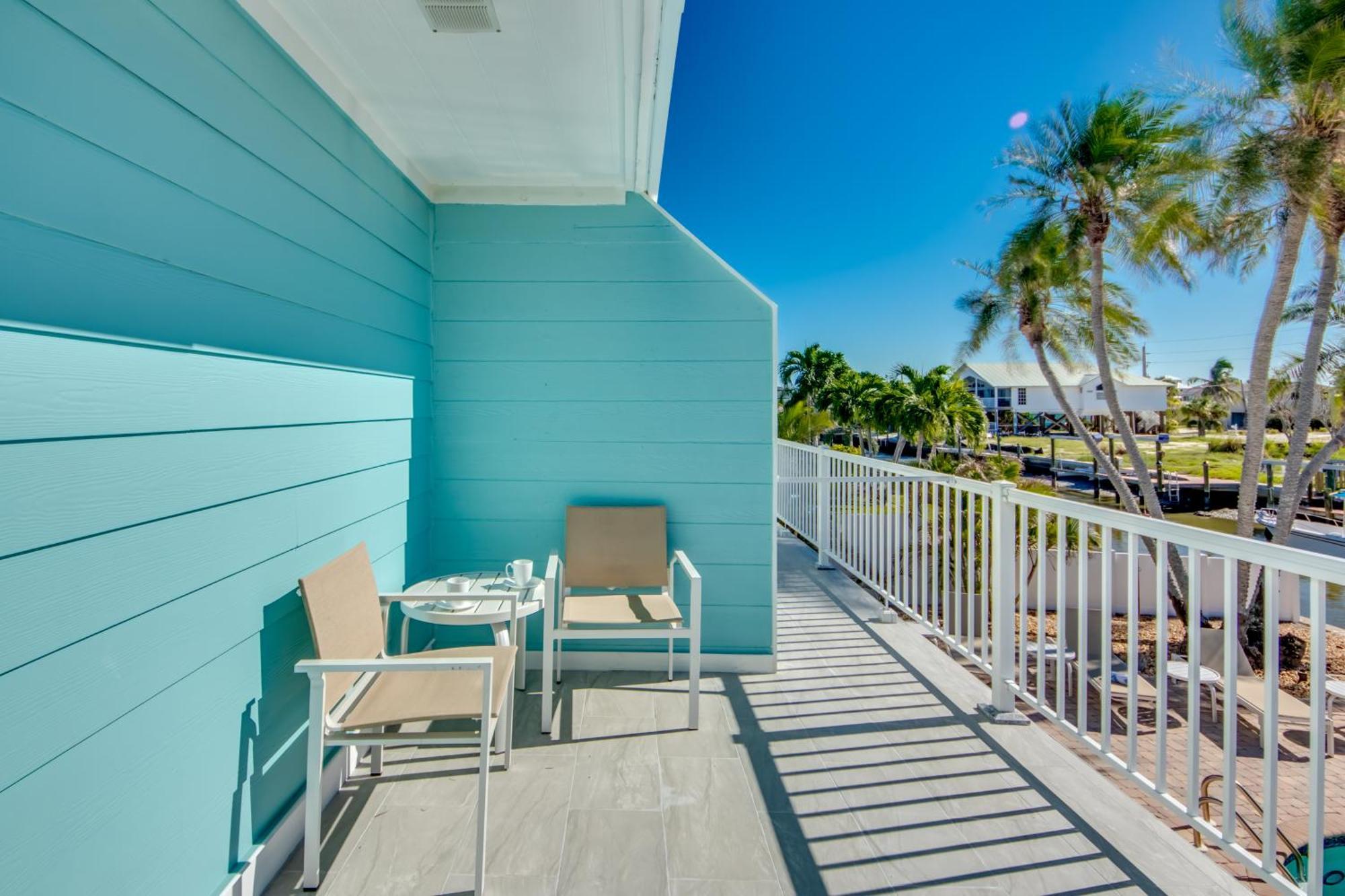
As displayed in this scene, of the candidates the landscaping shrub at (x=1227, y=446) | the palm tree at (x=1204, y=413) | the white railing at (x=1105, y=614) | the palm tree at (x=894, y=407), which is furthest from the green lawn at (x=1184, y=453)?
the white railing at (x=1105, y=614)

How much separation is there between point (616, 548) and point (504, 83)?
2026 mm

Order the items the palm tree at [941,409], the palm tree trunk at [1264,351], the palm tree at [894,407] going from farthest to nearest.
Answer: the palm tree at [894,407]
the palm tree at [941,409]
the palm tree trunk at [1264,351]

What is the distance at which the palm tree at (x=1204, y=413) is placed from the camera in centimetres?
4156

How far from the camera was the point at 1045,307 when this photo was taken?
16.0 meters

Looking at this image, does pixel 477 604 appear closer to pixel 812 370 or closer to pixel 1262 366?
pixel 1262 366

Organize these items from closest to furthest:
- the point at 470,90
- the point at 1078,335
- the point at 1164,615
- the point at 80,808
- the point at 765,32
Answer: the point at 80,808 → the point at 1164,615 → the point at 470,90 → the point at 765,32 → the point at 1078,335

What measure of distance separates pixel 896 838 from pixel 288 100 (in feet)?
9.55

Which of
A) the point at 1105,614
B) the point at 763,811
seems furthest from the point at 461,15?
the point at 1105,614

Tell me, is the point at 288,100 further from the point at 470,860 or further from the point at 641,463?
the point at 470,860

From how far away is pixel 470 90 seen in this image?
7.33 feet

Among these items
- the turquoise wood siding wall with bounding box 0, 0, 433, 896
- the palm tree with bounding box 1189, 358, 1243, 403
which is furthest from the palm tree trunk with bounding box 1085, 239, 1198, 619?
the palm tree with bounding box 1189, 358, 1243, 403

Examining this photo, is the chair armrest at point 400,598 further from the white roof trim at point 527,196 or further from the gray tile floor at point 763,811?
the white roof trim at point 527,196

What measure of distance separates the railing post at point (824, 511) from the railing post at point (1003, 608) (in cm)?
227

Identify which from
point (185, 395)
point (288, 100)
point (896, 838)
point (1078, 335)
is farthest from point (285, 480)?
point (1078, 335)
